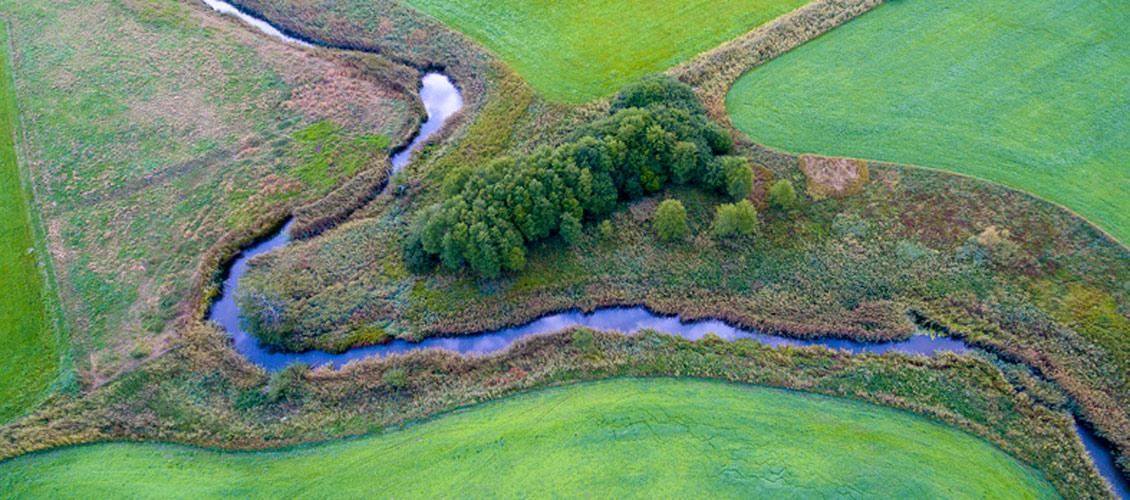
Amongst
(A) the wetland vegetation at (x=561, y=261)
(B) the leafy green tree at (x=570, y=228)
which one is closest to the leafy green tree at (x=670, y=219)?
(A) the wetland vegetation at (x=561, y=261)

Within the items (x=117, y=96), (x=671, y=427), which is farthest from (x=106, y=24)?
(x=671, y=427)

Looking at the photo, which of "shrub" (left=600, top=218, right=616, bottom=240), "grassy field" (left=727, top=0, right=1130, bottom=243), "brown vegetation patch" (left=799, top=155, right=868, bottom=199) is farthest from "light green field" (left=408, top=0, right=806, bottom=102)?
"brown vegetation patch" (left=799, top=155, right=868, bottom=199)

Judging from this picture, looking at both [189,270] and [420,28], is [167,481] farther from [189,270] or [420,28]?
[420,28]

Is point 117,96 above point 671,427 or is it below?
above

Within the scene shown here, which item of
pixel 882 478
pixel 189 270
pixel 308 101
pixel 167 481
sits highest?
pixel 308 101

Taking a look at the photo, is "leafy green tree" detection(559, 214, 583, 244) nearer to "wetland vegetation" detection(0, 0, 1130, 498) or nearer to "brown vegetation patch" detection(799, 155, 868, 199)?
"wetland vegetation" detection(0, 0, 1130, 498)

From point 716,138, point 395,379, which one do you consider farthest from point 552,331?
point 716,138
